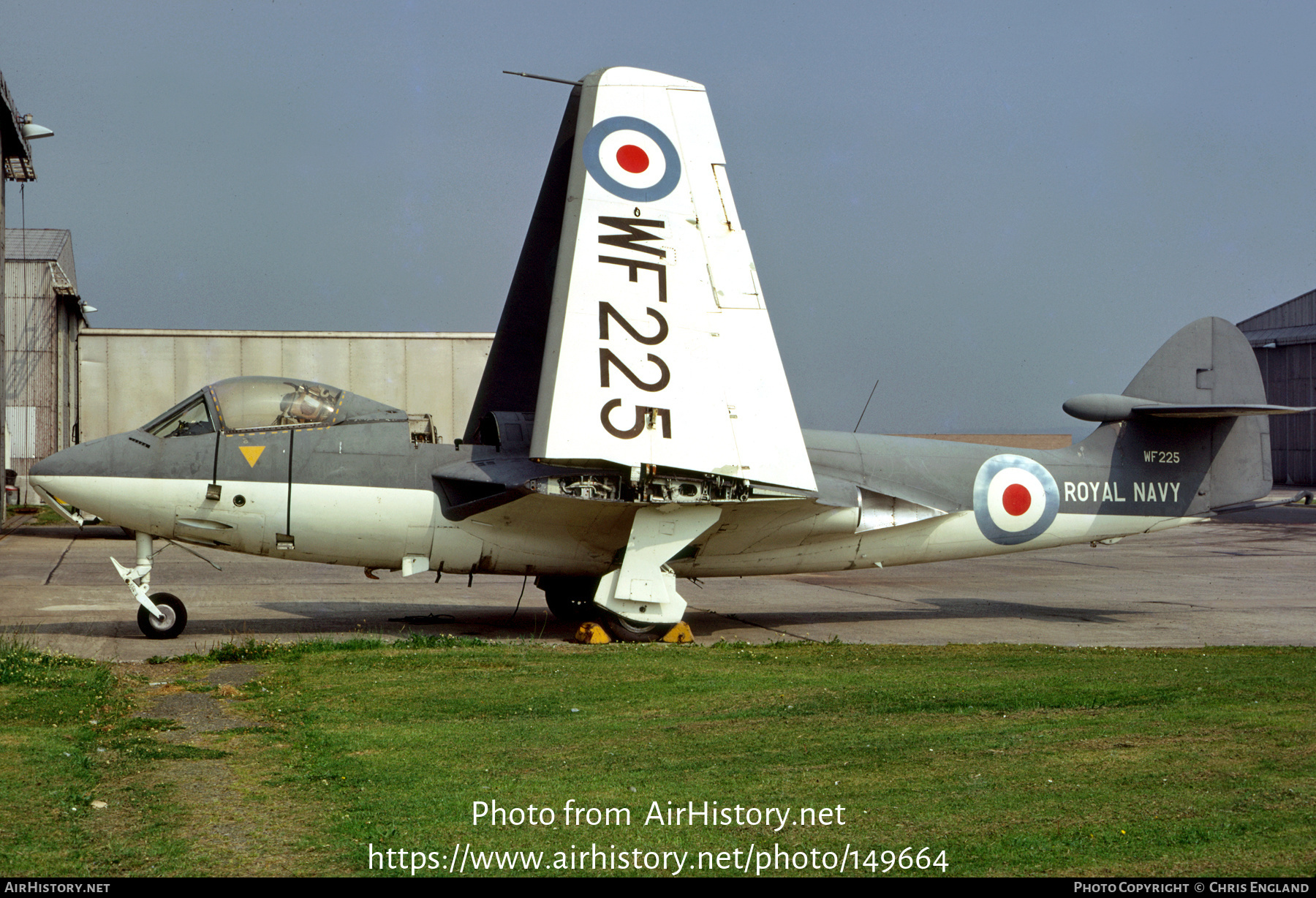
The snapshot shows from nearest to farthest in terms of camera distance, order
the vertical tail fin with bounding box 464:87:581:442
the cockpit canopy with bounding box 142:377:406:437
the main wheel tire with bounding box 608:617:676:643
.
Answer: the cockpit canopy with bounding box 142:377:406:437 → the main wheel tire with bounding box 608:617:676:643 → the vertical tail fin with bounding box 464:87:581:442

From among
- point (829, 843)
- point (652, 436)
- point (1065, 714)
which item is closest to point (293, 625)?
point (652, 436)

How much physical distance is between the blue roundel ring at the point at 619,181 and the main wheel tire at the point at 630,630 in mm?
4767

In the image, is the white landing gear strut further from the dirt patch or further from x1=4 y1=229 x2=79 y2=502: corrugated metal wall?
x1=4 y1=229 x2=79 y2=502: corrugated metal wall

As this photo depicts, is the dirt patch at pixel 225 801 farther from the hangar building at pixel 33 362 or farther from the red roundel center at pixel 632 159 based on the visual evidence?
the hangar building at pixel 33 362

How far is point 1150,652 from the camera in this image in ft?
37.1

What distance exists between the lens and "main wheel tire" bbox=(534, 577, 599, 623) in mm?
14391

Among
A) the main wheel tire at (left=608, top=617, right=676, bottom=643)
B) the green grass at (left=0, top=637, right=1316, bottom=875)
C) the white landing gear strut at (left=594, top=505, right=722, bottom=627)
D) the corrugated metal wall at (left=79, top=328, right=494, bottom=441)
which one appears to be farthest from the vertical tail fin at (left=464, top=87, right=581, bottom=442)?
the corrugated metal wall at (left=79, top=328, right=494, bottom=441)

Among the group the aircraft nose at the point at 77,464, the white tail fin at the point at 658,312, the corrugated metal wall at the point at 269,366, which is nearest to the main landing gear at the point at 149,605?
the aircraft nose at the point at 77,464

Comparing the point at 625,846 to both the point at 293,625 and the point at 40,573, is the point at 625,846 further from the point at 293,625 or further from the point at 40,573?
the point at 40,573

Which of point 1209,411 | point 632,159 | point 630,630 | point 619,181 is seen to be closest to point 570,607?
point 630,630

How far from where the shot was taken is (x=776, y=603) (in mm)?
17266

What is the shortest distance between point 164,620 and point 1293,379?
6266 cm

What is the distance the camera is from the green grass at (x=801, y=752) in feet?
15.6

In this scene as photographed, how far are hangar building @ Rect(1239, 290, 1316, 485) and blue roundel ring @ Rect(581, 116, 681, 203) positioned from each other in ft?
180
